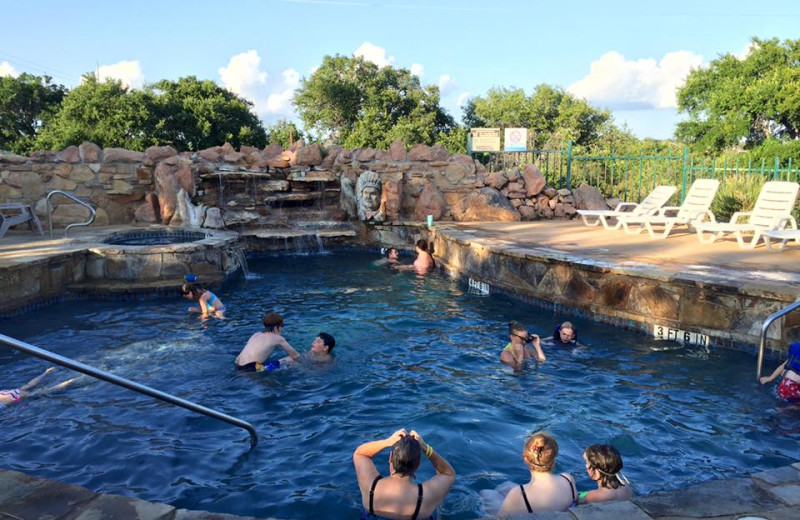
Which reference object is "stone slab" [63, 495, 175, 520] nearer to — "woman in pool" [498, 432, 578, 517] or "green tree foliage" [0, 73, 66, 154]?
"woman in pool" [498, 432, 578, 517]

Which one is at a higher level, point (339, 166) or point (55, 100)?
point (55, 100)

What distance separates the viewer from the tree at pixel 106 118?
25.4 m

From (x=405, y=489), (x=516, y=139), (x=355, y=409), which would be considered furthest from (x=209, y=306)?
(x=516, y=139)

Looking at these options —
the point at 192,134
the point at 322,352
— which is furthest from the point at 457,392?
the point at 192,134

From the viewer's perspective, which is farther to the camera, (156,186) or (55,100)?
(55,100)

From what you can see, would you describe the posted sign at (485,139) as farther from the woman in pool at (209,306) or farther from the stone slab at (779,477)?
the stone slab at (779,477)

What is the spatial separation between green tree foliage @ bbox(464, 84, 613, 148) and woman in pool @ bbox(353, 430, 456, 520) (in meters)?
27.8

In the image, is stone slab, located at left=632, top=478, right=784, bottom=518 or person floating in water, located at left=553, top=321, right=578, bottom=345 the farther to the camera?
person floating in water, located at left=553, top=321, right=578, bottom=345

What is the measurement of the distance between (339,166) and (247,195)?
8.33 ft

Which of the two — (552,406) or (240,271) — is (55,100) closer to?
(240,271)

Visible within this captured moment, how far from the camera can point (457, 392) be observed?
5.52m

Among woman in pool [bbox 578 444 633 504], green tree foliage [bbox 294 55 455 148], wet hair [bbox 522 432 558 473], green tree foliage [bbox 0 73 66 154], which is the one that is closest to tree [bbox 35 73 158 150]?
green tree foliage [bbox 0 73 66 154]

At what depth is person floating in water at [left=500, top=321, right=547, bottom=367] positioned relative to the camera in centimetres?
602

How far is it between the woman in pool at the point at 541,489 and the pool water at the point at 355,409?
1.62 ft
